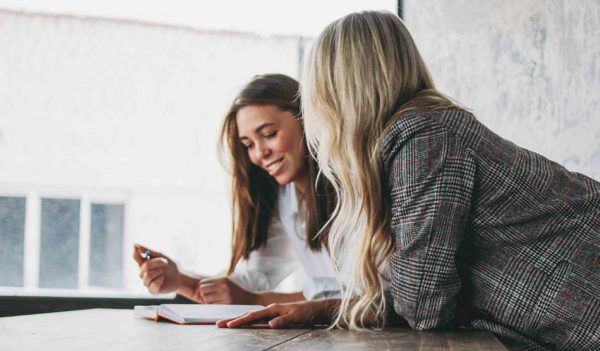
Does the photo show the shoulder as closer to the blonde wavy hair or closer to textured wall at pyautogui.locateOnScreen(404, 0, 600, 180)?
the blonde wavy hair

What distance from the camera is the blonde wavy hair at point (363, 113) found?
1382 millimetres

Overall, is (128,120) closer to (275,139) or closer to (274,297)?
(275,139)

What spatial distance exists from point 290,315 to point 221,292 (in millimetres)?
699

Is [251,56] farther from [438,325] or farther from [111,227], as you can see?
[438,325]

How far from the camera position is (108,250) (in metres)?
2.67

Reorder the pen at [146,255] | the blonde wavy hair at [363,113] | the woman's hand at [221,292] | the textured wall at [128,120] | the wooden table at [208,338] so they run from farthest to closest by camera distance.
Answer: the textured wall at [128,120] → the woman's hand at [221,292] → the pen at [146,255] → the blonde wavy hair at [363,113] → the wooden table at [208,338]

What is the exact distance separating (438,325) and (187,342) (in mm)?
454

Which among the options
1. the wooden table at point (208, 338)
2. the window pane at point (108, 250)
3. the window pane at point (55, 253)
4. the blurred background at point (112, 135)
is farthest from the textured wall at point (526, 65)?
the window pane at point (55, 253)

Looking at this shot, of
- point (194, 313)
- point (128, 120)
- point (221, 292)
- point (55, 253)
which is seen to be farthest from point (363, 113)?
point (55, 253)

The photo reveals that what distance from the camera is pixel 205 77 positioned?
270 centimetres

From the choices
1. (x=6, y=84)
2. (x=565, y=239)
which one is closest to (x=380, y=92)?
(x=565, y=239)

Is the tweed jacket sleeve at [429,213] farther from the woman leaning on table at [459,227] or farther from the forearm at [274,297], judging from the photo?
the forearm at [274,297]

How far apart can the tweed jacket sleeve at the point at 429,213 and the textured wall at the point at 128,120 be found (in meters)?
1.44

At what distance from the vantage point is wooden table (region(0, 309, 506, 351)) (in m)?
1.11
